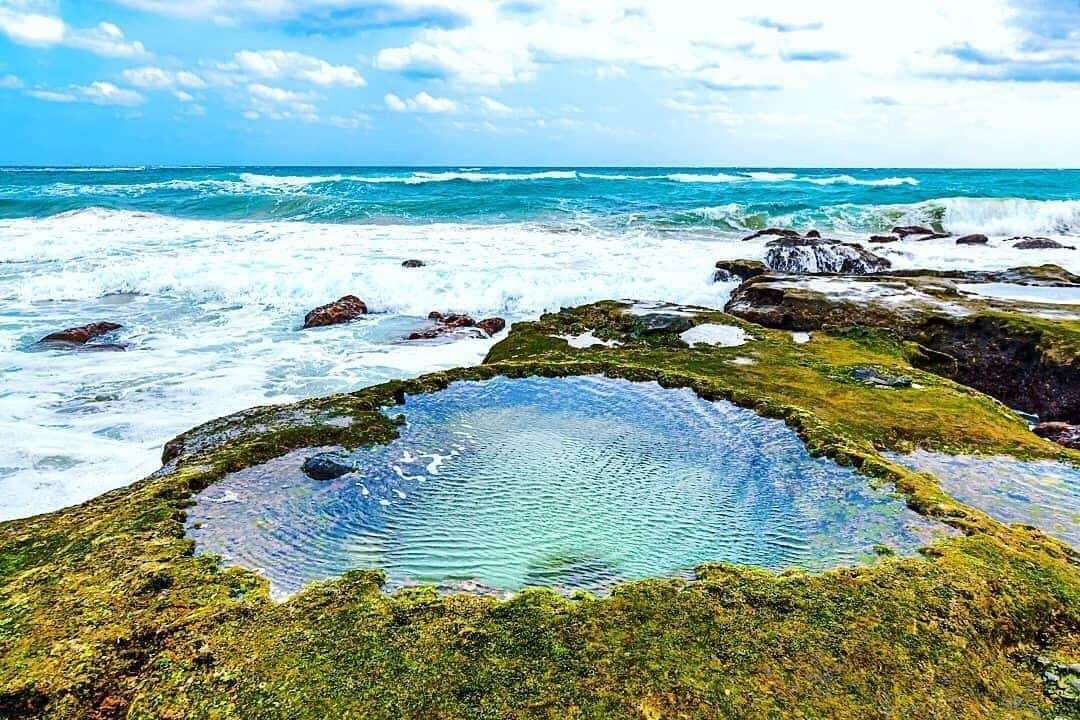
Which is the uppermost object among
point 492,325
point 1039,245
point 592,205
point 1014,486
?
point 592,205

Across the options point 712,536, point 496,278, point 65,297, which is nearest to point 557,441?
point 712,536

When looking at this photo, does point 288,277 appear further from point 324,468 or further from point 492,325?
point 324,468

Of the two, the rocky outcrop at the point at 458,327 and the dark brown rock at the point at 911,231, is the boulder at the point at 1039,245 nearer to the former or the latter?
the dark brown rock at the point at 911,231

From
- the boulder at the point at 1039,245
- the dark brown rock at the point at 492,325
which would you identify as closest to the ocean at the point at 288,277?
the boulder at the point at 1039,245

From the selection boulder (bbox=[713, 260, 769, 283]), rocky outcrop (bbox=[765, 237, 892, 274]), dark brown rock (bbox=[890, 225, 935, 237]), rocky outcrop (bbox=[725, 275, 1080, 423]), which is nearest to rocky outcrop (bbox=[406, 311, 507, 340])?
rocky outcrop (bbox=[725, 275, 1080, 423])

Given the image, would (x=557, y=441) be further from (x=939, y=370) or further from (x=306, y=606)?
(x=939, y=370)

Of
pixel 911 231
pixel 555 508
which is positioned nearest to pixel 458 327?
pixel 555 508
